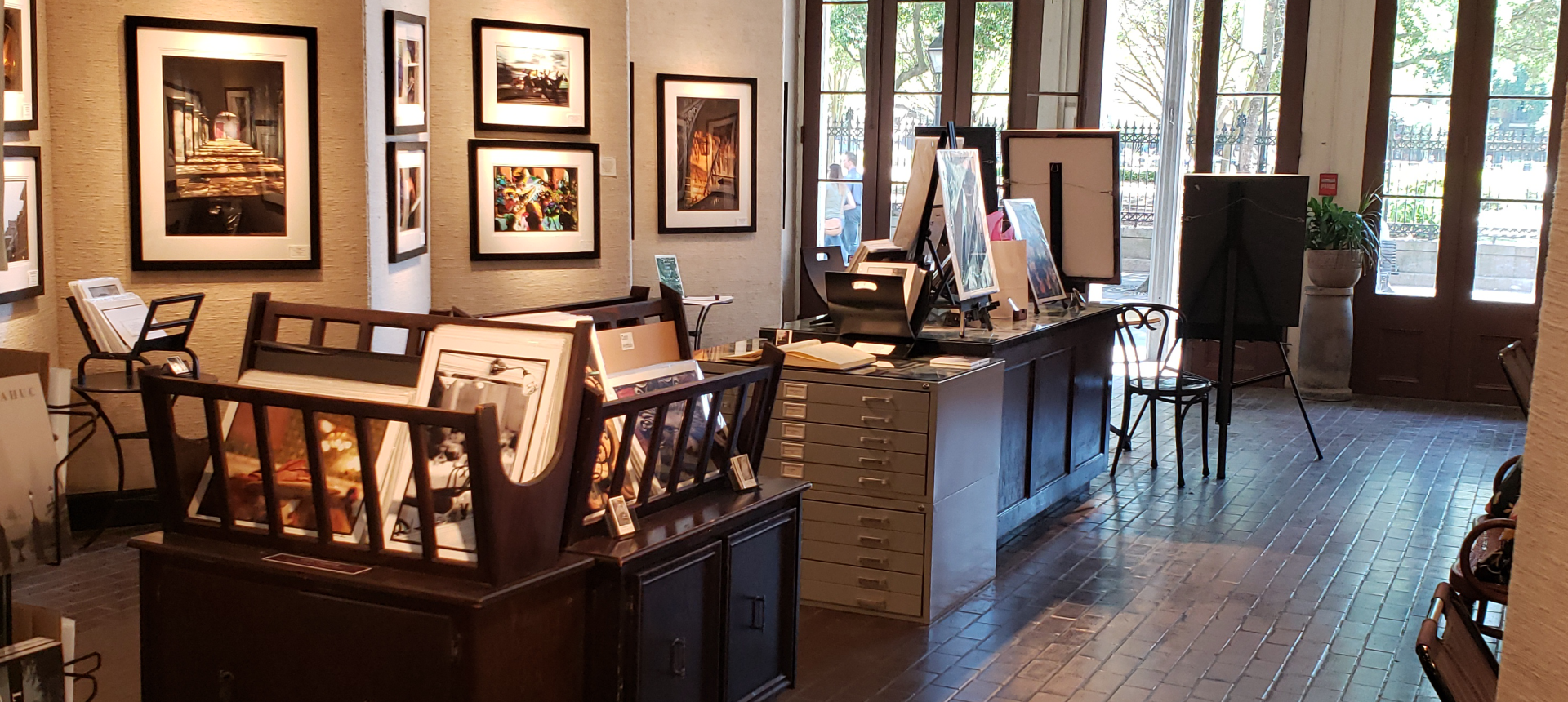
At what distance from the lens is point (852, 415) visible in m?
5.12

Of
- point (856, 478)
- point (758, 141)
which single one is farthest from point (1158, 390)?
point (758, 141)

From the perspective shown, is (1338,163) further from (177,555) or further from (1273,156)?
(177,555)

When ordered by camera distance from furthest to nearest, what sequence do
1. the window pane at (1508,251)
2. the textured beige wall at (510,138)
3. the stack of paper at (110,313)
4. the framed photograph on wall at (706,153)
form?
the window pane at (1508,251)
the framed photograph on wall at (706,153)
the textured beige wall at (510,138)
the stack of paper at (110,313)

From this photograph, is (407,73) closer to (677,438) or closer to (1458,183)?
(677,438)

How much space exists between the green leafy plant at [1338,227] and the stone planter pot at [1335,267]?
0.20 feet

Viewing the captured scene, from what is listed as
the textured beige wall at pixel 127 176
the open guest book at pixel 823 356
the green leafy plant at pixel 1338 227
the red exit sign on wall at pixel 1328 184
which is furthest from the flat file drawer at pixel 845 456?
the red exit sign on wall at pixel 1328 184

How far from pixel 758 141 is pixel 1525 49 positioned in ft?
19.5

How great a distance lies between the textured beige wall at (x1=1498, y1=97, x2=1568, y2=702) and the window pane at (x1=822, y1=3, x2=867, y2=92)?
10.4 m

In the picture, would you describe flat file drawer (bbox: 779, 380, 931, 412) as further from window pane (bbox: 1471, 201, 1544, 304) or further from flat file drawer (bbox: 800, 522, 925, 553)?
window pane (bbox: 1471, 201, 1544, 304)

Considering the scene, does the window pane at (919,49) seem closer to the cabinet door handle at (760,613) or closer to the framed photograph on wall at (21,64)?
the framed photograph on wall at (21,64)

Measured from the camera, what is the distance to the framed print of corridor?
10312 mm

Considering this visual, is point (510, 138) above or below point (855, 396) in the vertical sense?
above

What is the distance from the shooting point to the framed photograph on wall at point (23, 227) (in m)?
5.43

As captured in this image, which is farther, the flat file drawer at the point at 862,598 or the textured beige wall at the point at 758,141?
the textured beige wall at the point at 758,141
